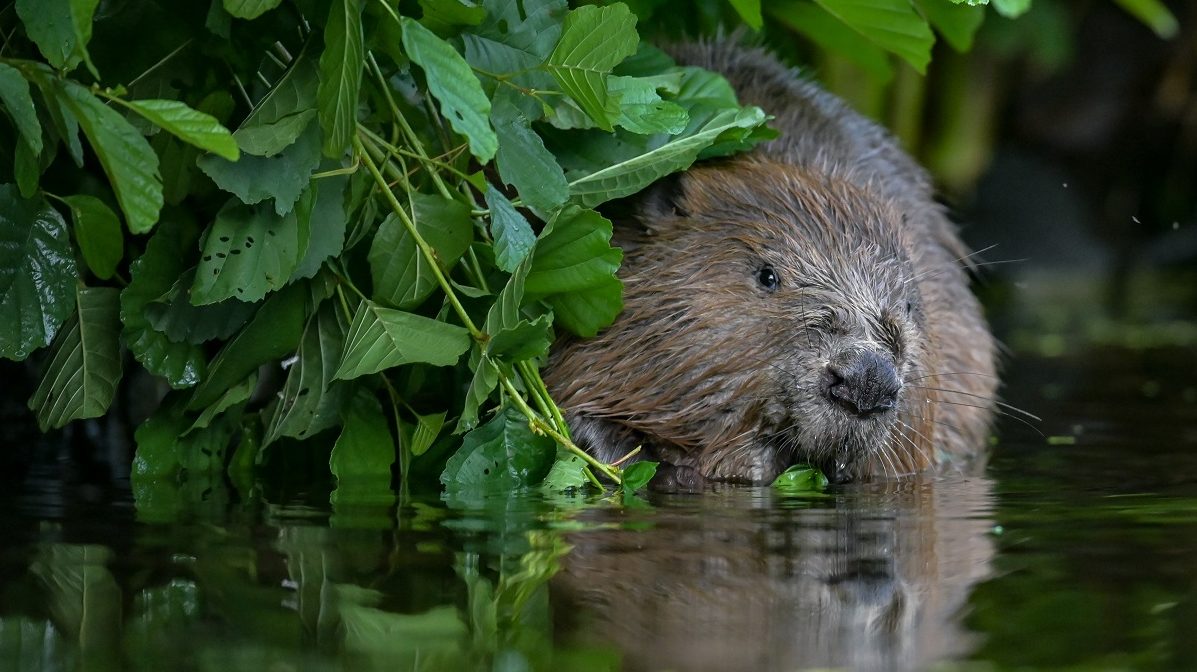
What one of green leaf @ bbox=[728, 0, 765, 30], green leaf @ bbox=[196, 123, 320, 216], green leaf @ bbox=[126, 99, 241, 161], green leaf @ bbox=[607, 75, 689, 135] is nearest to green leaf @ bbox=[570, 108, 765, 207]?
green leaf @ bbox=[607, 75, 689, 135]

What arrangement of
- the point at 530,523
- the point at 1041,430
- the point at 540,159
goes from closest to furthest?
the point at 530,523, the point at 540,159, the point at 1041,430

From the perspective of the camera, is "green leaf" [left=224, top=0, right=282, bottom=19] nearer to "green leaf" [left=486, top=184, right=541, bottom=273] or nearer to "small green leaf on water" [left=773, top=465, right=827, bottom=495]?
"green leaf" [left=486, top=184, right=541, bottom=273]

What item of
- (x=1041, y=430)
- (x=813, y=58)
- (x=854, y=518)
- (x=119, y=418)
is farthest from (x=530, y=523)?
(x=813, y=58)

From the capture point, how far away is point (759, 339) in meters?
3.21

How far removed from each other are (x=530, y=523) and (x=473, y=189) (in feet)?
2.94

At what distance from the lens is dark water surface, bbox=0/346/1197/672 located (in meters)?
1.66

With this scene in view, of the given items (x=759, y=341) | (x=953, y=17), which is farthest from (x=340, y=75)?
(x=953, y=17)

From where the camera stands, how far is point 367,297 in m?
2.86

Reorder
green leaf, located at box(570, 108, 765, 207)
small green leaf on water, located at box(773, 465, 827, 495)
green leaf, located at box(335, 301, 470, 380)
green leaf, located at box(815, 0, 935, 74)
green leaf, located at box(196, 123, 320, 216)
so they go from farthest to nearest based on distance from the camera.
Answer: green leaf, located at box(815, 0, 935, 74)
small green leaf on water, located at box(773, 465, 827, 495)
green leaf, located at box(570, 108, 765, 207)
green leaf, located at box(335, 301, 470, 380)
green leaf, located at box(196, 123, 320, 216)

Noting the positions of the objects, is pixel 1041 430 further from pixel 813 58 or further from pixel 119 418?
pixel 813 58

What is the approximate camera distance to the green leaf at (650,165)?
2.99 meters

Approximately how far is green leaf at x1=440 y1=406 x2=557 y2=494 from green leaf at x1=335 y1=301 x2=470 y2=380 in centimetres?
22

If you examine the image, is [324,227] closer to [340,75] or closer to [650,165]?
[340,75]

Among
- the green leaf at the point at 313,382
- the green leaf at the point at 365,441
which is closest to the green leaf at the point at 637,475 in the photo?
the green leaf at the point at 365,441
